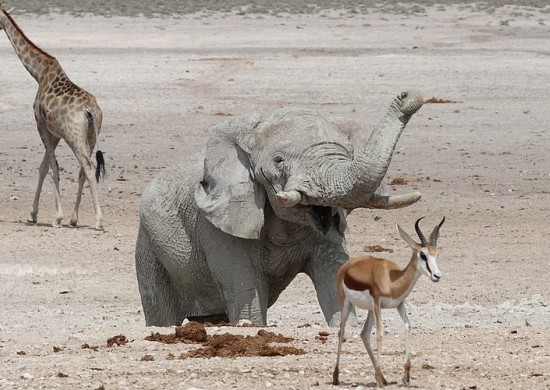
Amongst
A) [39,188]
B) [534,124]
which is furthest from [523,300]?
[534,124]

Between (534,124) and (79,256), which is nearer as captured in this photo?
(79,256)

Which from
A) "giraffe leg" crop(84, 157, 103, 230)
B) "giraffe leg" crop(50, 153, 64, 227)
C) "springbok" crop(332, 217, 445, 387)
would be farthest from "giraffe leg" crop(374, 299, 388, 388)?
"giraffe leg" crop(50, 153, 64, 227)

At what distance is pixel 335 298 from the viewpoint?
9891mm

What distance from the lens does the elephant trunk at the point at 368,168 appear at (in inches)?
354

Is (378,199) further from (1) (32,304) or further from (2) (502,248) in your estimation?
(2) (502,248)

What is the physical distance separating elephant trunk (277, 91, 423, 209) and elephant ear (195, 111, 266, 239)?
0.66 meters

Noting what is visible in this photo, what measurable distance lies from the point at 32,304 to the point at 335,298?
12.7ft

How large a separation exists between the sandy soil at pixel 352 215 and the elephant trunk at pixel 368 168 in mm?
817

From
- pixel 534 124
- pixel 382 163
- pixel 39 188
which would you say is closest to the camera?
pixel 382 163

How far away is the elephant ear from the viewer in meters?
10.0

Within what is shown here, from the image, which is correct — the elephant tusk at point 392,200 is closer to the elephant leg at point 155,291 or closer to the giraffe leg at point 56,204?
the elephant leg at point 155,291

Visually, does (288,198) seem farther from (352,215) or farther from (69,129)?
(69,129)

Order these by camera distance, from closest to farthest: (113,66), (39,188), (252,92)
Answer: (39,188)
(252,92)
(113,66)

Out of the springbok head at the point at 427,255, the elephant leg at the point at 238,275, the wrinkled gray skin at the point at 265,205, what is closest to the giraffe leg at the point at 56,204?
the wrinkled gray skin at the point at 265,205
